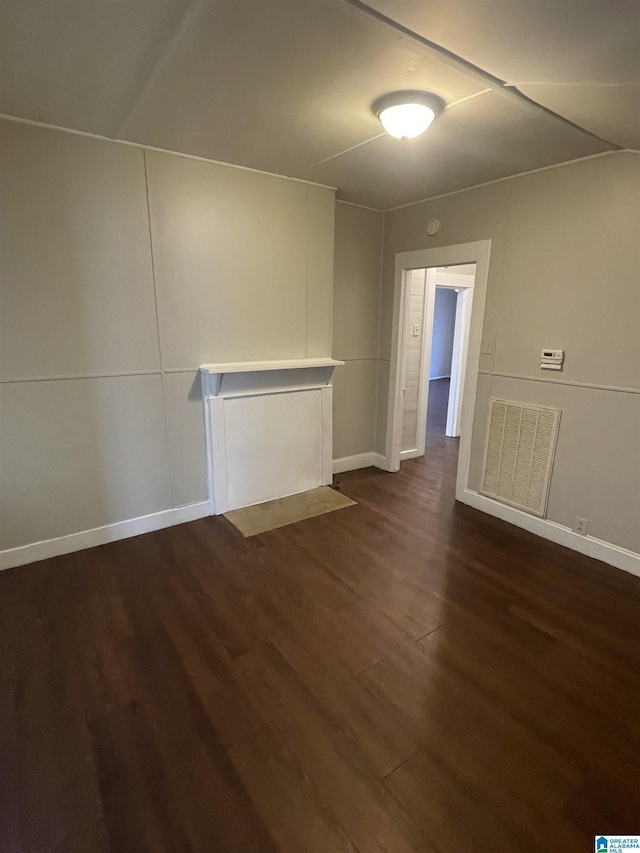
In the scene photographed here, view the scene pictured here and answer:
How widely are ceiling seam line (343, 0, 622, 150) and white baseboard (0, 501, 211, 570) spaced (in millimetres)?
3048

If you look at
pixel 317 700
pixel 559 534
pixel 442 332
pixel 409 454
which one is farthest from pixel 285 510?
pixel 442 332

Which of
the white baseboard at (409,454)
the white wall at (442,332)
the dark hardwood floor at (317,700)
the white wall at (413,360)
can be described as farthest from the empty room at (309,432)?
the white wall at (442,332)

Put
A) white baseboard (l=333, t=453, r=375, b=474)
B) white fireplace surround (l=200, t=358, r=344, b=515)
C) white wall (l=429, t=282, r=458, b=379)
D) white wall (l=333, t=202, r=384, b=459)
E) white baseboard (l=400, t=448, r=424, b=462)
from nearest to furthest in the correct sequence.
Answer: white fireplace surround (l=200, t=358, r=344, b=515)
white wall (l=333, t=202, r=384, b=459)
white baseboard (l=333, t=453, r=375, b=474)
white baseboard (l=400, t=448, r=424, b=462)
white wall (l=429, t=282, r=458, b=379)

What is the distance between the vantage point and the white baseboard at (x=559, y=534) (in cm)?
276

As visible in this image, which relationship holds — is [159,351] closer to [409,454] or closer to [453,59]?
[453,59]

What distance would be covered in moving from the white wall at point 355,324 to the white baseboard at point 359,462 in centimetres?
5

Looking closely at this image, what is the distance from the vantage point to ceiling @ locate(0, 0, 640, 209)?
55.1 inches

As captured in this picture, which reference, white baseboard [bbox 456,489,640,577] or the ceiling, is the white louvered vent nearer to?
white baseboard [bbox 456,489,640,577]

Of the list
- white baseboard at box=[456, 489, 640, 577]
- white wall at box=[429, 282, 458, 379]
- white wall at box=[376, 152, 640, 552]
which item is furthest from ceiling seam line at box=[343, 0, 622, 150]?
white wall at box=[429, 282, 458, 379]

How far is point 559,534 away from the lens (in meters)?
3.09

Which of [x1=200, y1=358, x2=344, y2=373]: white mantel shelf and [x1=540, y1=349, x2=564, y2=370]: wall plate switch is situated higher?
[x1=540, y1=349, x2=564, y2=370]: wall plate switch

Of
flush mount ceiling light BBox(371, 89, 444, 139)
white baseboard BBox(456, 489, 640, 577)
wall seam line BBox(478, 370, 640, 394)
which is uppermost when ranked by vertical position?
flush mount ceiling light BBox(371, 89, 444, 139)

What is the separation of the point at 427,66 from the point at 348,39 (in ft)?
1.15

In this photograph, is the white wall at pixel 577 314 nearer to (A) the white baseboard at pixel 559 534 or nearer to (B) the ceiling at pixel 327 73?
(A) the white baseboard at pixel 559 534
